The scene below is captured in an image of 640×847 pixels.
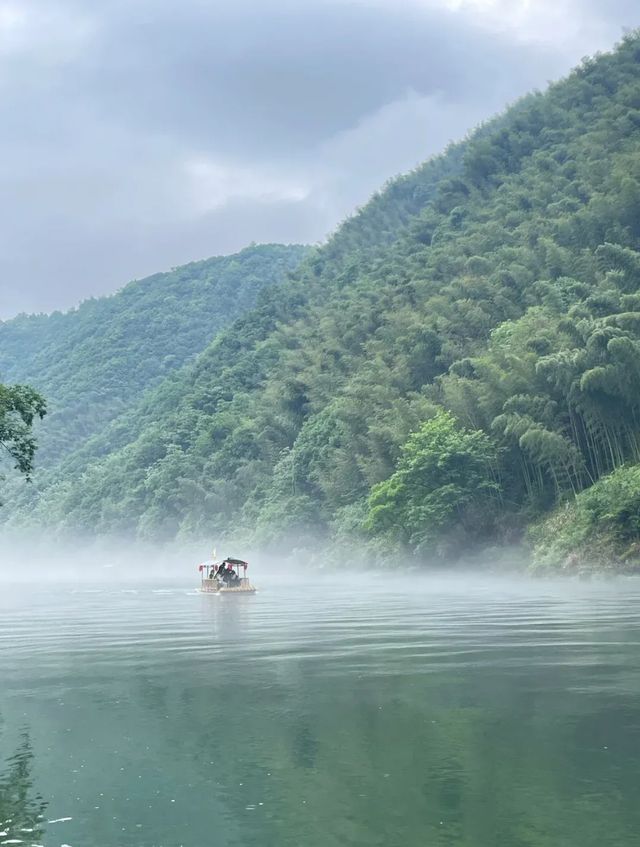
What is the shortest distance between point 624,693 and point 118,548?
138 meters

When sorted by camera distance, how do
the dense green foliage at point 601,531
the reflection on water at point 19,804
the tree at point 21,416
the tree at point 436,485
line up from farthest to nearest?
the tree at point 436,485 < the dense green foliage at point 601,531 < the tree at point 21,416 < the reflection on water at point 19,804

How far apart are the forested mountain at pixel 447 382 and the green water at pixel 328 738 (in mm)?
37260

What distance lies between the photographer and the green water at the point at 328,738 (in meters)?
11.8

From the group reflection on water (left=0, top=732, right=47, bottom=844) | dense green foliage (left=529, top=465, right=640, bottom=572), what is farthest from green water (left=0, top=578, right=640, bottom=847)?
dense green foliage (left=529, top=465, right=640, bottom=572)

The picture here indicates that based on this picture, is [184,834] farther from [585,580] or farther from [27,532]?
[27,532]

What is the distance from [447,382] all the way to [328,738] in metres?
69.7

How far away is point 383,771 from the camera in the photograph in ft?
45.9

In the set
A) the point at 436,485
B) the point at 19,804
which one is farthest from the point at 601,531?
the point at 19,804

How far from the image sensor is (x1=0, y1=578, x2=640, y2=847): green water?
11.8m

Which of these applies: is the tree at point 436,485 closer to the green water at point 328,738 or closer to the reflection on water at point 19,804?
the green water at point 328,738

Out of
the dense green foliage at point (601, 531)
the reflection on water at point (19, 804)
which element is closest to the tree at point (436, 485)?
the dense green foliage at point (601, 531)

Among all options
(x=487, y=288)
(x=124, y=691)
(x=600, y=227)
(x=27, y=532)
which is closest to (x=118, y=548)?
(x=27, y=532)

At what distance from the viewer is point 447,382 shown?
8481cm

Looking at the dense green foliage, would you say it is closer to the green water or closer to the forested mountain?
the forested mountain
